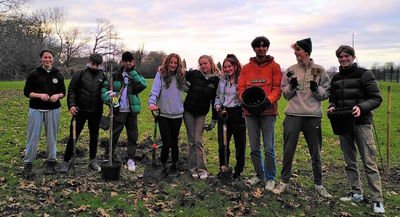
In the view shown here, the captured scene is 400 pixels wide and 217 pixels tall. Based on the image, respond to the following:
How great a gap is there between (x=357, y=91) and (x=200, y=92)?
256 centimetres

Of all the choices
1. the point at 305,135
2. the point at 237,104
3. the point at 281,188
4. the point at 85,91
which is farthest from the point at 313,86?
the point at 85,91

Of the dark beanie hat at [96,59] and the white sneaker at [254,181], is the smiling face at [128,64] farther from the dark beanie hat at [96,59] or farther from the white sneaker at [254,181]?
the white sneaker at [254,181]

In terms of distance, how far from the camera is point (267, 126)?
6457mm

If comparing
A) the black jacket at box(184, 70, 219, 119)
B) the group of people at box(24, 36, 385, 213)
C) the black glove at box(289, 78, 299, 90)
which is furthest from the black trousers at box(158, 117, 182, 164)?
the black glove at box(289, 78, 299, 90)

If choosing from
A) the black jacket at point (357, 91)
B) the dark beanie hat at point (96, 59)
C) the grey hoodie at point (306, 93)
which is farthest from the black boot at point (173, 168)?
the black jacket at point (357, 91)

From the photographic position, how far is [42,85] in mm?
6938

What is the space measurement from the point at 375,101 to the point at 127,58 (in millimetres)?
4255

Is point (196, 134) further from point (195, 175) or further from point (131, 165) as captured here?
point (131, 165)

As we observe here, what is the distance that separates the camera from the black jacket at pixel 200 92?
6.95 m

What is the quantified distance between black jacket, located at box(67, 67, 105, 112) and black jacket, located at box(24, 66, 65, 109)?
0.26 metres

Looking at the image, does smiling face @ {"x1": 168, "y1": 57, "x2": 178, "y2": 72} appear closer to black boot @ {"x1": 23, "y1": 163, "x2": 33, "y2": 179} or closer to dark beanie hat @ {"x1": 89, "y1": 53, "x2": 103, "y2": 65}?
dark beanie hat @ {"x1": 89, "y1": 53, "x2": 103, "y2": 65}

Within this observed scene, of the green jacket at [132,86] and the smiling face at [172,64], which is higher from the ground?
the smiling face at [172,64]

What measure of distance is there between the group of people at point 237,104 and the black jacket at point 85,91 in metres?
0.02

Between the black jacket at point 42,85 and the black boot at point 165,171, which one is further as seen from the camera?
the black boot at point 165,171
